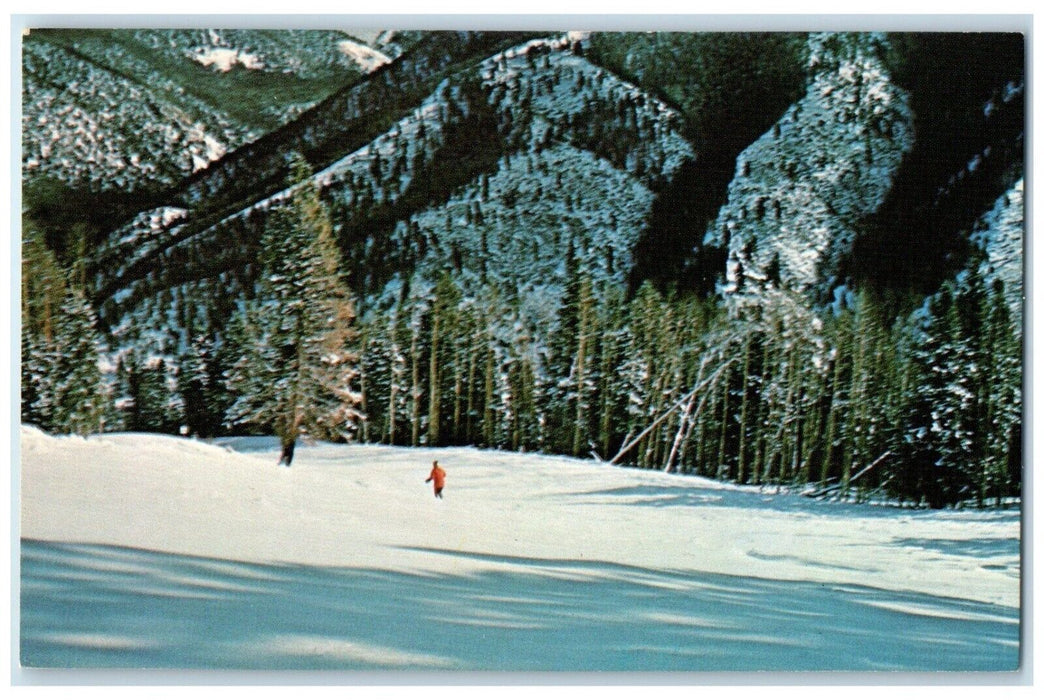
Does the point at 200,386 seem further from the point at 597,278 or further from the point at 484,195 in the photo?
the point at 597,278

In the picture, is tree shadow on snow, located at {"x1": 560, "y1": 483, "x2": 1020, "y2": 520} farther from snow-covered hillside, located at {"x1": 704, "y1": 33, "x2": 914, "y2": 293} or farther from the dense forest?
snow-covered hillside, located at {"x1": 704, "y1": 33, "x2": 914, "y2": 293}

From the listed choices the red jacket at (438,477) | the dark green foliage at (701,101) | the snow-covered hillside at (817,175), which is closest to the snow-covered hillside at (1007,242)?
the snow-covered hillside at (817,175)

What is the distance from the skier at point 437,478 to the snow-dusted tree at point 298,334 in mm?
595

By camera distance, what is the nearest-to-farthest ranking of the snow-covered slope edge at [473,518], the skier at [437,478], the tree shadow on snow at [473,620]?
the tree shadow on snow at [473,620], the snow-covered slope edge at [473,518], the skier at [437,478]

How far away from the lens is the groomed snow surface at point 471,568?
5539 mm

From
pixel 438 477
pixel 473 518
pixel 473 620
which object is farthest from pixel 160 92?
pixel 473 620

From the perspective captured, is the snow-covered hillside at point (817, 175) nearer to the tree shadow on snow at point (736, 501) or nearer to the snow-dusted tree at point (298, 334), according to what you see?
the tree shadow on snow at point (736, 501)

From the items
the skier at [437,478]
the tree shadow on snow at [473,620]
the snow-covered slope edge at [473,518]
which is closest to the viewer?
the tree shadow on snow at [473,620]

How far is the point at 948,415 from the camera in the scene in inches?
225

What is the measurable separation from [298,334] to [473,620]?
6.51 feet

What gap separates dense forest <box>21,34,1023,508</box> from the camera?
5684 mm

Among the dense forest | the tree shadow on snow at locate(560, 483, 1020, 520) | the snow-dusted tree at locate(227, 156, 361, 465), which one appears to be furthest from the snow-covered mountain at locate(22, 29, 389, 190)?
the tree shadow on snow at locate(560, 483, 1020, 520)

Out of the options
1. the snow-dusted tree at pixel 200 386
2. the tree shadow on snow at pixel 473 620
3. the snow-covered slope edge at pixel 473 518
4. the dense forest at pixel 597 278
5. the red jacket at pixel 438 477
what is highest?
the dense forest at pixel 597 278

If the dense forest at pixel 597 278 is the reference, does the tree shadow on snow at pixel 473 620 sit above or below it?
below
